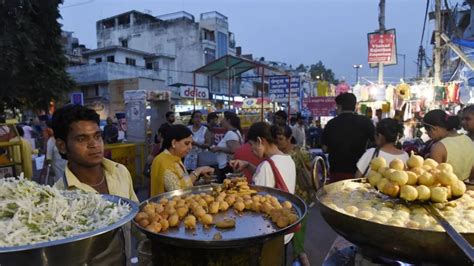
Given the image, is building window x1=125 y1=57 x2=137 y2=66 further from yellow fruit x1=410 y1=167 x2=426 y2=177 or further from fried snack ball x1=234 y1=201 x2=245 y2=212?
yellow fruit x1=410 y1=167 x2=426 y2=177

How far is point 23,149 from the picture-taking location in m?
5.41

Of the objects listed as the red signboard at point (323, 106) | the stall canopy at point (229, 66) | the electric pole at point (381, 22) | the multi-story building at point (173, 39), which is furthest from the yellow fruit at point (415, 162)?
the multi-story building at point (173, 39)

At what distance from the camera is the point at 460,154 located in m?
3.06

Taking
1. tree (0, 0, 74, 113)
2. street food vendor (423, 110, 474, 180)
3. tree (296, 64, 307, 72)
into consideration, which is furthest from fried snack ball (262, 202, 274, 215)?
tree (296, 64, 307, 72)

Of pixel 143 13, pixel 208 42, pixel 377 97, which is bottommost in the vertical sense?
pixel 377 97

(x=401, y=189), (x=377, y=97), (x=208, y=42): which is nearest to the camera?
(x=401, y=189)

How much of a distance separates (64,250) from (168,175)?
5.46 feet

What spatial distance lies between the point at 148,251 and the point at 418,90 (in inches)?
515

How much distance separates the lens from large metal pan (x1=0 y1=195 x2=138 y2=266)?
1.07m

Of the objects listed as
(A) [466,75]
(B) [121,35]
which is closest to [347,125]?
(A) [466,75]

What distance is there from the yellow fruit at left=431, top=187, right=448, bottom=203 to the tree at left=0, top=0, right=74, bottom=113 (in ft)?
43.5

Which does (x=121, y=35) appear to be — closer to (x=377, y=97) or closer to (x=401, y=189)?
(x=377, y=97)

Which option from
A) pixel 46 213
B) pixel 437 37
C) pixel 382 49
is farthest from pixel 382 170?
pixel 437 37

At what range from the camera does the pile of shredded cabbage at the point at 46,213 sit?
1.19m
